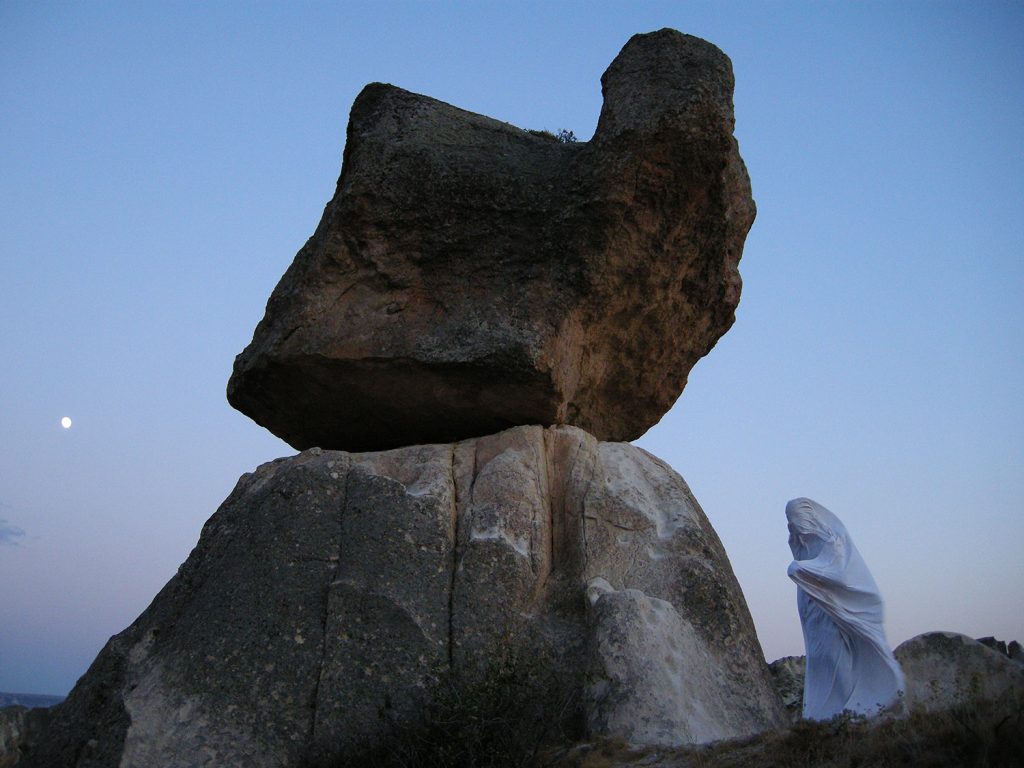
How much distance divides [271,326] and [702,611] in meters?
4.41

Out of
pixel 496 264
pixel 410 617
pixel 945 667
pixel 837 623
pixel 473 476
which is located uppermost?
pixel 496 264

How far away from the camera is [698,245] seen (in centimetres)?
930

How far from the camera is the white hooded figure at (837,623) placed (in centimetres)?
765

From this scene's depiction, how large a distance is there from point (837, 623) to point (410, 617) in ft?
10.9

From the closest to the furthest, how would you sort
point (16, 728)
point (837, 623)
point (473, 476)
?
point (837, 623), point (473, 476), point (16, 728)

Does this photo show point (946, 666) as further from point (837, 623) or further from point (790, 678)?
point (790, 678)

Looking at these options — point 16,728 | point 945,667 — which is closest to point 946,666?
point 945,667

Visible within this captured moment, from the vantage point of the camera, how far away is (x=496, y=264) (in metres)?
8.90

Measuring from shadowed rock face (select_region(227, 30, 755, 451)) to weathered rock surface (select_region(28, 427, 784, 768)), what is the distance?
70 cm

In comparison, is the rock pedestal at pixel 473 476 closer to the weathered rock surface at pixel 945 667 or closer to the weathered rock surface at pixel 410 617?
the weathered rock surface at pixel 410 617

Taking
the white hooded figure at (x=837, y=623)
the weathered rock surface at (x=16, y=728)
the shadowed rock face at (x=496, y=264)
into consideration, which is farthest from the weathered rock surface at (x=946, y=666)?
the weathered rock surface at (x=16, y=728)

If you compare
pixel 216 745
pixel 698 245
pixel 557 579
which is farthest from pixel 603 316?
pixel 216 745

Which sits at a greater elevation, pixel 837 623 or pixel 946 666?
pixel 837 623

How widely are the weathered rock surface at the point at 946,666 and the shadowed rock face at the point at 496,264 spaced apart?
3.40 meters
